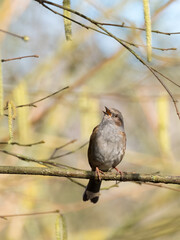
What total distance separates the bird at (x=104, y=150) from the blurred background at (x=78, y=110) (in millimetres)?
157

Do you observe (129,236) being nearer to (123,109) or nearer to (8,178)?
(8,178)

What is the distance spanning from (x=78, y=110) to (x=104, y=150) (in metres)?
1.73

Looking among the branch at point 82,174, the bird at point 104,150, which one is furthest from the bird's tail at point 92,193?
the branch at point 82,174

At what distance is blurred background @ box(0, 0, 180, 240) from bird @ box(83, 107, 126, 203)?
0.52 feet

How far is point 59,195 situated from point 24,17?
360 centimetres

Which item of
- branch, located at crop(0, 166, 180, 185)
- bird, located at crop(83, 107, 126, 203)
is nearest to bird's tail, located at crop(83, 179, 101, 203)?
bird, located at crop(83, 107, 126, 203)

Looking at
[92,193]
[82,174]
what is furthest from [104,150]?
[82,174]

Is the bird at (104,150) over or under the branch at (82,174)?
over

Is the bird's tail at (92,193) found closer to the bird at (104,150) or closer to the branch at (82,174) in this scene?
the bird at (104,150)

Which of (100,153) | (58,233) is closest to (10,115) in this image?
(58,233)

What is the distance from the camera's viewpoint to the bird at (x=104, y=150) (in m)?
5.34

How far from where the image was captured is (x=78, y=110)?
6.95 meters

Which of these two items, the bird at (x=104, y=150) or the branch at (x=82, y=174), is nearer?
the branch at (x=82, y=174)

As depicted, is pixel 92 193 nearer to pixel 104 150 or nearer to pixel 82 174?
pixel 104 150
